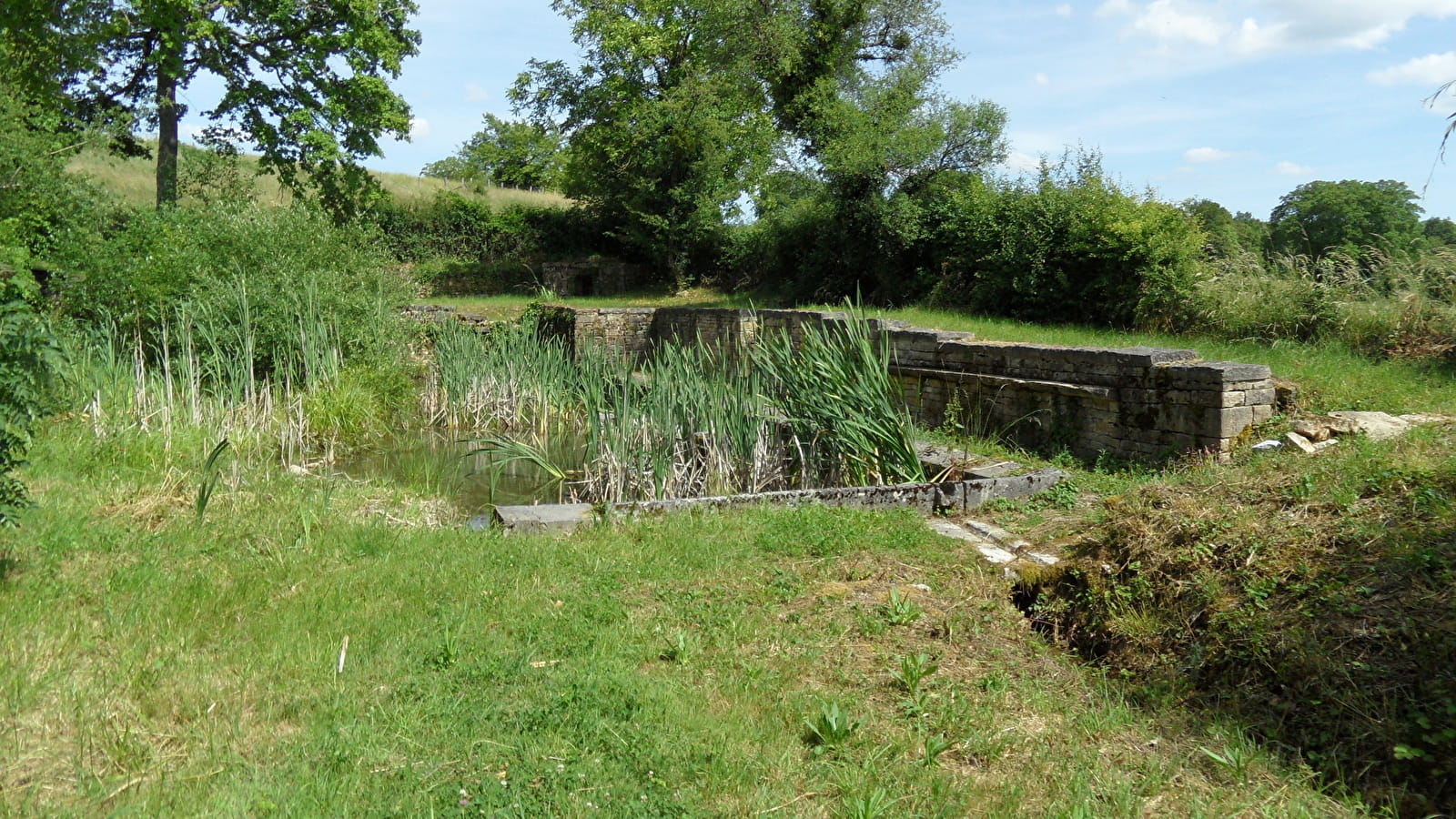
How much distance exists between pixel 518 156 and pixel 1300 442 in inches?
1219

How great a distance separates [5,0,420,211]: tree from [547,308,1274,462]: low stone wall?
13.3 metres

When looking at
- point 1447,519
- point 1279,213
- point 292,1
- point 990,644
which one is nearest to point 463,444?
point 990,644

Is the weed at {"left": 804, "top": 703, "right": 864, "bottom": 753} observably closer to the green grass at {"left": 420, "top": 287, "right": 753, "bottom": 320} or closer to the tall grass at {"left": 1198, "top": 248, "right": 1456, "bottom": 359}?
the tall grass at {"left": 1198, "top": 248, "right": 1456, "bottom": 359}

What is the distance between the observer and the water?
7.86 metres

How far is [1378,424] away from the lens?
6.23 metres

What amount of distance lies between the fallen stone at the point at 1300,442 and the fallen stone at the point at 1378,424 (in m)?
0.31

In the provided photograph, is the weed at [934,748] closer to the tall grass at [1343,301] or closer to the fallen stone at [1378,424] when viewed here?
the fallen stone at [1378,424]

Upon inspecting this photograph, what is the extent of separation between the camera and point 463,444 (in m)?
10.5

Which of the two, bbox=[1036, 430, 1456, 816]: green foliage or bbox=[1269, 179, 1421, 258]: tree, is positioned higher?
bbox=[1269, 179, 1421, 258]: tree

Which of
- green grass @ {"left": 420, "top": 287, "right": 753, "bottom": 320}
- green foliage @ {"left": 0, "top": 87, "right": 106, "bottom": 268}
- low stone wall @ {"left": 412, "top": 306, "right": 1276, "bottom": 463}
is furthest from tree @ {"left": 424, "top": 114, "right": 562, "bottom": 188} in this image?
low stone wall @ {"left": 412, "top": 306, "right": 1276, "bottom": 463}

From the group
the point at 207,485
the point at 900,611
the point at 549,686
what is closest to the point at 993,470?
the point at 900,611

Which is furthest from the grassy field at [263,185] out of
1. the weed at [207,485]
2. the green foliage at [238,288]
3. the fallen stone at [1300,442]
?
the fallen stone at [1300,442]

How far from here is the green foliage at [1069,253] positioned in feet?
34.8

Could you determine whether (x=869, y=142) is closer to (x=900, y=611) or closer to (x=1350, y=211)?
(x=1350, y=211)
